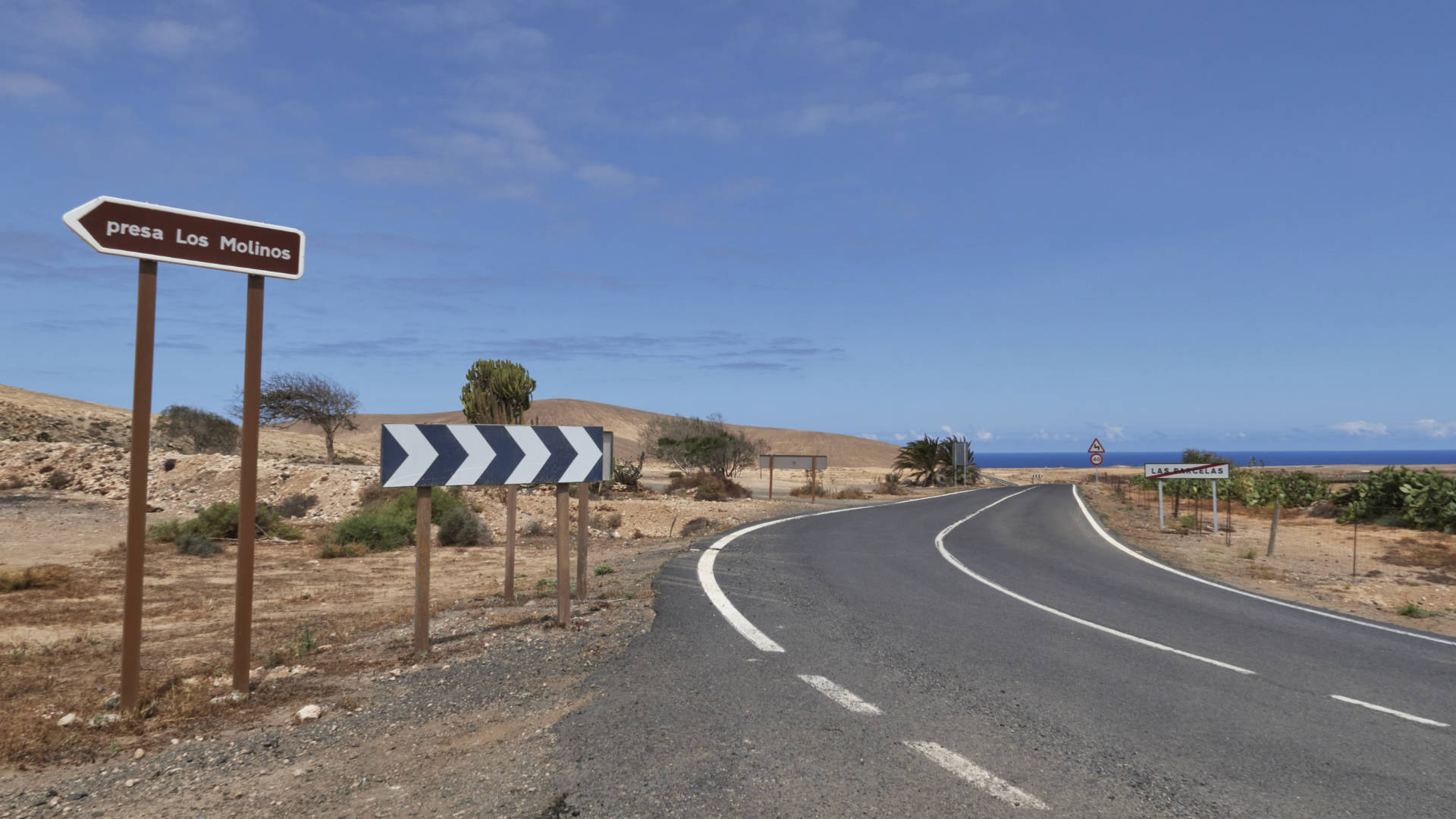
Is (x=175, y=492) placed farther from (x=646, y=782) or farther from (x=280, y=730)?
(x=646, y=782)

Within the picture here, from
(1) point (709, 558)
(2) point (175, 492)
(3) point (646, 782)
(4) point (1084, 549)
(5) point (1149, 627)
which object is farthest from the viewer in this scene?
(2) point (175, 492)

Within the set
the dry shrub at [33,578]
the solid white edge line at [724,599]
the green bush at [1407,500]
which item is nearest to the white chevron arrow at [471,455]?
the solid white edge line at [724,599]

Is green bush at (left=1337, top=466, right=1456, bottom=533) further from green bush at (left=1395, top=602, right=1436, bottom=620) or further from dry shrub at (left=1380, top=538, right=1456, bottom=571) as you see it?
green bush at (left=1395, top=602, right=1436, bottom=620)

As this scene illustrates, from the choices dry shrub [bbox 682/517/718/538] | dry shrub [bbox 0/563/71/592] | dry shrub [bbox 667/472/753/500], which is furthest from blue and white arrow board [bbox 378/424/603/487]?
dry shrub [bbox 667/472/753/500]

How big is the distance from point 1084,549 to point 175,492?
2682 centimetres

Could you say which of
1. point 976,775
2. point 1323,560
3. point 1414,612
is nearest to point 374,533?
point 976,775

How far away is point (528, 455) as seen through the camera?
6570mm

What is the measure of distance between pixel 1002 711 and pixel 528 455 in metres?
4.01

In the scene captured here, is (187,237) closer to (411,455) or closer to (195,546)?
(411,455)

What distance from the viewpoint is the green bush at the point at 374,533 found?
15812mm

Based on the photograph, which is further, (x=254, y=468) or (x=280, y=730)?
(x=254, y=468)

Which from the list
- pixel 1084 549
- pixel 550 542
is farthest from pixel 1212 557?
pixel 550 542

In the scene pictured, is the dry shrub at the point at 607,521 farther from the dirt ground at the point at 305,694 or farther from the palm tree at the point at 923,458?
the palm tree at the point at 923,458

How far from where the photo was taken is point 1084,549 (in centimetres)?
1702
